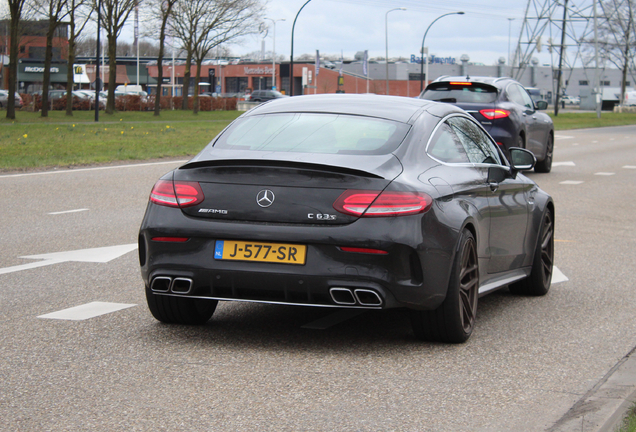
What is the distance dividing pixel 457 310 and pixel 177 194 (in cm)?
166

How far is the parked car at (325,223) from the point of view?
4.68m

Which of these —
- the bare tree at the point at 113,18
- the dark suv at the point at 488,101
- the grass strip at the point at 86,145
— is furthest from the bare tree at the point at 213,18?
the dark suv at the point at 488,101

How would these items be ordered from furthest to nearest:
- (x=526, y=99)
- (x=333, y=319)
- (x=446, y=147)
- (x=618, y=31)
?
(x=618, y=31) → (x=526, y=99) → (x=333, y=319) → (x=446, y=147)

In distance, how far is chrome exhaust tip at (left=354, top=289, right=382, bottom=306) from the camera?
15.4 feet

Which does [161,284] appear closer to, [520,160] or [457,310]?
[457,310]

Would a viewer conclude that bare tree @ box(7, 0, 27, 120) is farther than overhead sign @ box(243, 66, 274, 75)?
No

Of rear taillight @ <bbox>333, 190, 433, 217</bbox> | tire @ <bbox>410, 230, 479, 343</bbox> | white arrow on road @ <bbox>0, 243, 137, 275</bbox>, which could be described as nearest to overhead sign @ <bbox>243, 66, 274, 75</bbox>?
white arrow on road @ <bbox>0, 243, 137, 275</bbox>

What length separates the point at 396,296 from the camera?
4738 millimetres

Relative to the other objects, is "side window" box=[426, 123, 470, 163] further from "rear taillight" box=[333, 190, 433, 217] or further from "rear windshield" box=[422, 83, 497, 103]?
"rear windshield" box=[422, 83, 497, 103]

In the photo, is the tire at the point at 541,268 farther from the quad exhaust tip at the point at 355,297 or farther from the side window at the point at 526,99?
the side window at the point at 526,99

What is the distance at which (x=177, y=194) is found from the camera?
498 centimetres

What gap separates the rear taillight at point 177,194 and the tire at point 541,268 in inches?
115

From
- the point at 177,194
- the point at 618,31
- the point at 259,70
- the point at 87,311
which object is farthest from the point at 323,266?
the point at 259,70

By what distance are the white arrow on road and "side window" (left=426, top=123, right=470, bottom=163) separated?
3493 millimetres
